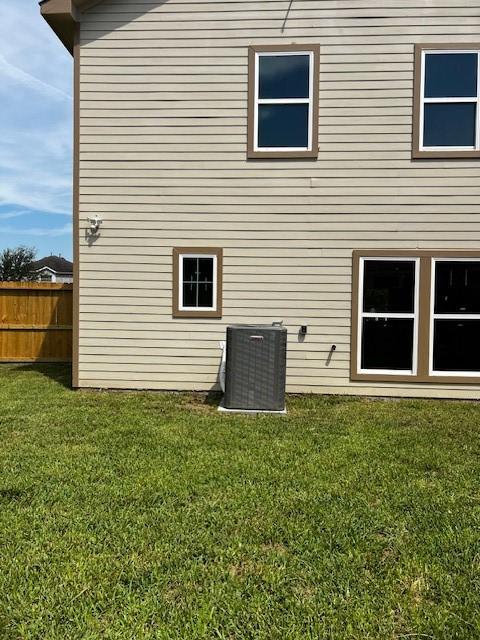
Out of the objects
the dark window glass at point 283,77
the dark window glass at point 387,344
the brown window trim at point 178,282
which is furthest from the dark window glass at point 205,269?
the dark window glass at point 283,77

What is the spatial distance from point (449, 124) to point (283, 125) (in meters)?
2.24

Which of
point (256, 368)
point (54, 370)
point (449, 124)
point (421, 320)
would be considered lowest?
point (54, 370)

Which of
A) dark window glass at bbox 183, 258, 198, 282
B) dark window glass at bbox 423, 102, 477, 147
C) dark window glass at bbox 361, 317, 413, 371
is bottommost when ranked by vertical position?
dark window glass at bbox 361, 317, 413, 371

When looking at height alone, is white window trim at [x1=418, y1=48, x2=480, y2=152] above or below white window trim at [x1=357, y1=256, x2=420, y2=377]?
above

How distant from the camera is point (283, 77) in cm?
687

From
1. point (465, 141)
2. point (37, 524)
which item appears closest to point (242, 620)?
point (37, 524)

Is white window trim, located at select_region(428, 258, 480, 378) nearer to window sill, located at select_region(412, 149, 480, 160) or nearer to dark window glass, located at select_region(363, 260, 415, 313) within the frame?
dark window glass, located at select_region(363, 260, 415, 313)

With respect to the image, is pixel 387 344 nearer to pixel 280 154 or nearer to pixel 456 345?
pixel 456 345

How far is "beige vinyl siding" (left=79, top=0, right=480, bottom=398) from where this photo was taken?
265 inches

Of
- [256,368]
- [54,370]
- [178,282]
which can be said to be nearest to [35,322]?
[54,370]

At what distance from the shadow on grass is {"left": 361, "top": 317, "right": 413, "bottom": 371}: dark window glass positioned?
14.6 feet

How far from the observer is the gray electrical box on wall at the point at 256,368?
6.08 metres

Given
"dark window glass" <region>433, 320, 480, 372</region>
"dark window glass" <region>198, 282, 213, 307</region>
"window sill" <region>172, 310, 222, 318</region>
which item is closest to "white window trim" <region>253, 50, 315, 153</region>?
"dark window glass" <region>198, 282, 213, 307</region>

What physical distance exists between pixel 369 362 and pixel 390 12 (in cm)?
477
